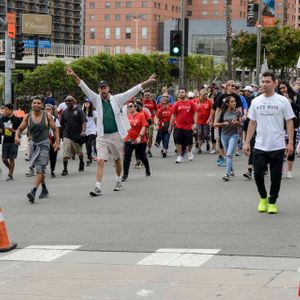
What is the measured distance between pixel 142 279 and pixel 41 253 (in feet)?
5.72

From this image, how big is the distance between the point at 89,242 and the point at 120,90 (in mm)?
43088

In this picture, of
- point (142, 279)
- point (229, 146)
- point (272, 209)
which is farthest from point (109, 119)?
point (142, 279)

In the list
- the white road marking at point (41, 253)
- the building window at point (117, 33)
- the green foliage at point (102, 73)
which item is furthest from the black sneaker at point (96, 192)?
the building window at point (117, 33)

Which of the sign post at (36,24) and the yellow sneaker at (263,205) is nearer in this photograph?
the yellow sneaker at (263,205)

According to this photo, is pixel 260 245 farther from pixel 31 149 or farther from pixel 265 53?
pixel 265 53

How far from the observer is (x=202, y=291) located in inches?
245

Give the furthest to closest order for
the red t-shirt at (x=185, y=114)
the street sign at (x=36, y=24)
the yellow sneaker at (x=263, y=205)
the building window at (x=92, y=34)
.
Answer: the building window at (x=92, y=34) < the street sign at (x=36, y=24) < the red t-shirt at (x=185, y=114) < the yellow sneaker at (x=263, y=205)

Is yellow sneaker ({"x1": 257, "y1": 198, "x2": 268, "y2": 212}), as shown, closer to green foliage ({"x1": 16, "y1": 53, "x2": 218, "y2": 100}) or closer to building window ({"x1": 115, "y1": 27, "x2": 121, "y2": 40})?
green foliage ({"x1": 16, "y1": 53, "x2": 218, "y2": 100})

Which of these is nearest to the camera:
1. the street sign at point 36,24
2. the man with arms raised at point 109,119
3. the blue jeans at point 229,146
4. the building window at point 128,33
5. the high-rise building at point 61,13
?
the man with arms raised at point 109,119

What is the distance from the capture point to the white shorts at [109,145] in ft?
41.4

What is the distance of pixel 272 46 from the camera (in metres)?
50.8

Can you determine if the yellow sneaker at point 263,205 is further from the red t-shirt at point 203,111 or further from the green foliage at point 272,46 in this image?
the green foliage at point 272,46

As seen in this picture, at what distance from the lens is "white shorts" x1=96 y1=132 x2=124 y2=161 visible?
41.4 ft

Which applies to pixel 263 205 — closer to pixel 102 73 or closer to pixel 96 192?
pixel 96 192
